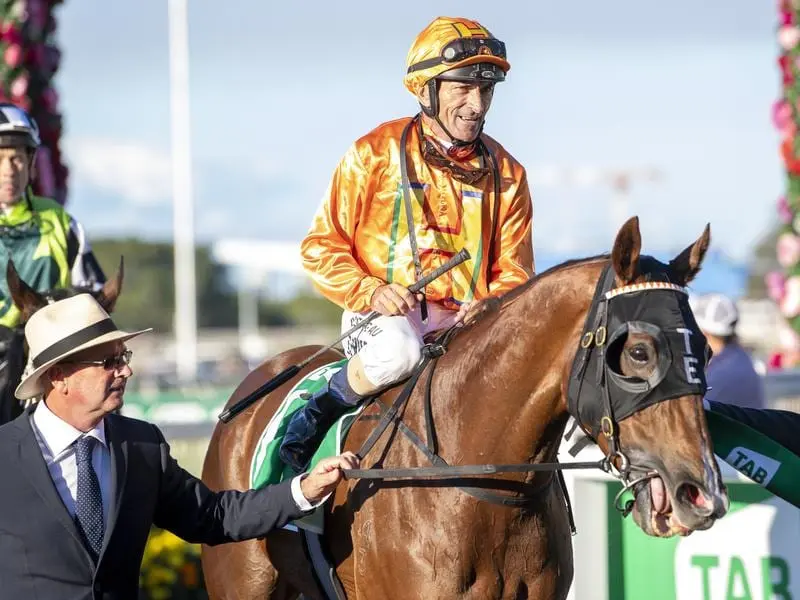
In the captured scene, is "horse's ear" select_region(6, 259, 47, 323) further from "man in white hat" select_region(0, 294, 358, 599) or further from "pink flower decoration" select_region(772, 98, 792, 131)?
"pink flower decoration" select_region(772, 98, 792, 131)

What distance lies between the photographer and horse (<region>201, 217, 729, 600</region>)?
132 inches

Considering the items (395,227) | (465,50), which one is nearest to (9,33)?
(395,227)

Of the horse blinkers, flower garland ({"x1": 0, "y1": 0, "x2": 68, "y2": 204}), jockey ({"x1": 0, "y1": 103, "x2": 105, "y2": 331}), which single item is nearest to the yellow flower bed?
jockey ({"x1": 0, "y1": 103, "x2": 105, "y2": 331})

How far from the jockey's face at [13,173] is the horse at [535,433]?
2517 millimetres

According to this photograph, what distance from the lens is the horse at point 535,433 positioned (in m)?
3.35

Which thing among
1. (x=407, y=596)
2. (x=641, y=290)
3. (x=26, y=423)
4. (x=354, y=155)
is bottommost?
(x=407, y=596)

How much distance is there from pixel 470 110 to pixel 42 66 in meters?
4.38

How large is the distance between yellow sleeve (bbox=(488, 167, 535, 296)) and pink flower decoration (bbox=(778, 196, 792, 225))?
5526 millimetres

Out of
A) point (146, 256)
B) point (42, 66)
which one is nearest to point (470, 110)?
point (42, 66)

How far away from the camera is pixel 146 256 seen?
72.3 m

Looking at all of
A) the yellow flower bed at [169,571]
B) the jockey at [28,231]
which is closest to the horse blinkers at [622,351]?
the jockey at [28,231]

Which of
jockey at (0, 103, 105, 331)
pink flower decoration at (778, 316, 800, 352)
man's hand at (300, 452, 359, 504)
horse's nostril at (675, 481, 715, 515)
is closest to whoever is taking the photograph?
horse's nostril at (675, 481, 715, 515)

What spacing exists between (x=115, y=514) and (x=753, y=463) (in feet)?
6.85

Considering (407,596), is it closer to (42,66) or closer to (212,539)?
(212,539)
